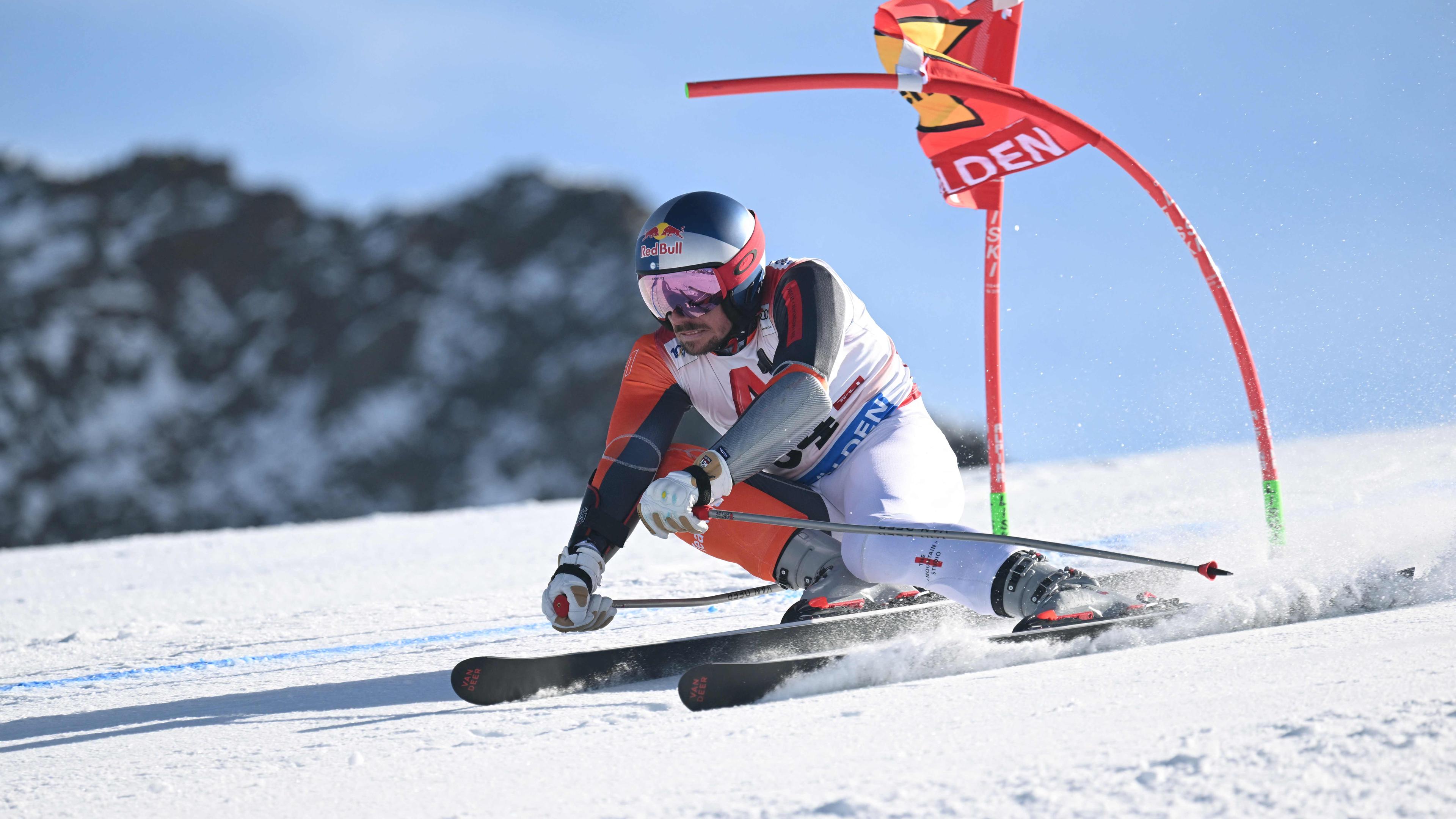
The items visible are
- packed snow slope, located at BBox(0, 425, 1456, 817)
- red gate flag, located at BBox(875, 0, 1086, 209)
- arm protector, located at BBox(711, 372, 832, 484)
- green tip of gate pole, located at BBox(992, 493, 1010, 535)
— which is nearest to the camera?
packed snow slope, located at BBox(0, 425, 1456, 817)

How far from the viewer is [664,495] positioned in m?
2.85

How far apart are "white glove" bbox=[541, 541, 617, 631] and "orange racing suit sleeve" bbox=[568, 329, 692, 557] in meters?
0.12

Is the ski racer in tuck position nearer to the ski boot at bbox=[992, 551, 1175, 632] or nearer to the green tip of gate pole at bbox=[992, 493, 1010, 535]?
the ski boot at bbox=[992, 551, 1175, 632]

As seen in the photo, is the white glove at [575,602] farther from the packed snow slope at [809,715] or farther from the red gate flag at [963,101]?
the red gate flag at [963,101]

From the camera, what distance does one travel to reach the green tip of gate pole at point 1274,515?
4.30 meters

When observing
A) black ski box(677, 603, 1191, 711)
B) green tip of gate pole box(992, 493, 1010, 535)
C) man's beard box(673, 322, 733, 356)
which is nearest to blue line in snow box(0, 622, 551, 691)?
man's beard box(673, 322, 733, 356)

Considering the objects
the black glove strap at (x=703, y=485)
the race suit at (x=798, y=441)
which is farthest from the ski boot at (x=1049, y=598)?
the black glove strap at (x=703, y=485)

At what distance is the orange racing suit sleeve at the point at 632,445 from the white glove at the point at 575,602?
116 millimetres

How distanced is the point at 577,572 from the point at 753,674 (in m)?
0.92

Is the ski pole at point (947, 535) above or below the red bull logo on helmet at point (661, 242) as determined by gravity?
below

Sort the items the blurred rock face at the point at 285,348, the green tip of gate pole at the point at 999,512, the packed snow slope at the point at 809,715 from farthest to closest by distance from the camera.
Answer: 1. the blurred rock face at the point at 285,348
2. the green tip of gate pole at the point at 999,512
3. the packed snow slope at the point at 809,715

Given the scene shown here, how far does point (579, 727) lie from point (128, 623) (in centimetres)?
370

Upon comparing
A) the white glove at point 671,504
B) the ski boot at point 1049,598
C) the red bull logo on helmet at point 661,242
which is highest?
the red bull logo on helmet at point 661,242

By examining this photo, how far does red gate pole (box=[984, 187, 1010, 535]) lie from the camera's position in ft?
15.6
